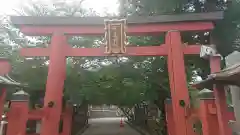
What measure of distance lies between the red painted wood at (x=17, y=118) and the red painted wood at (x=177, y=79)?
Answer: 15.6ft

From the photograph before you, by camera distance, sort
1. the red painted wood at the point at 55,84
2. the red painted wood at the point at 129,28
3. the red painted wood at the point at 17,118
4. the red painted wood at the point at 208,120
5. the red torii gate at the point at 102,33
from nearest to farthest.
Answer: the red painted wood at the point at 208,120, the red painted wood at the point at 17,118, the red painted wood at the point at 55,84, the red torii gate at the point at 102,33, the red painted wood at the point at 129,28

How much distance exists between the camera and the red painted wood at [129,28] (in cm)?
834

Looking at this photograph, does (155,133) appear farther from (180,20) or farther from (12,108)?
(12,108)

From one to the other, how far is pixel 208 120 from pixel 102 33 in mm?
4803

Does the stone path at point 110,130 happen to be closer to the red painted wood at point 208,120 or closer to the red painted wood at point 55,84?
the red painted wood at point 55,84

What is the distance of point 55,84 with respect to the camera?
7.75 meters

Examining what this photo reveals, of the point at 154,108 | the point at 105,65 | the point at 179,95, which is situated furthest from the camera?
the point at 154,108

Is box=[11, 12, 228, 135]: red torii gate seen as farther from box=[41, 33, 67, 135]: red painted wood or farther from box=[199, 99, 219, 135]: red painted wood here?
box=[199, 99, 219, 135]: red painted wood

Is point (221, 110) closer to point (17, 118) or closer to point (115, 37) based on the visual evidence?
point (115, 37)

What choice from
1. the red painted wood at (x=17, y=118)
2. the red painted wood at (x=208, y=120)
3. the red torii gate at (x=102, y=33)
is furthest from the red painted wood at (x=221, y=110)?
Answer: the red painted wood at (x=17, y=118)

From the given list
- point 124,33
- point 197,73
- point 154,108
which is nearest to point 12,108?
point 124,33

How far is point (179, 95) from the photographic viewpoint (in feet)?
25.4

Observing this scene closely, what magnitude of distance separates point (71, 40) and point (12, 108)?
20.8ft

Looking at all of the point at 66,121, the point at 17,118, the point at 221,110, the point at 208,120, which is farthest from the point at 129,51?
the point at 66,121
